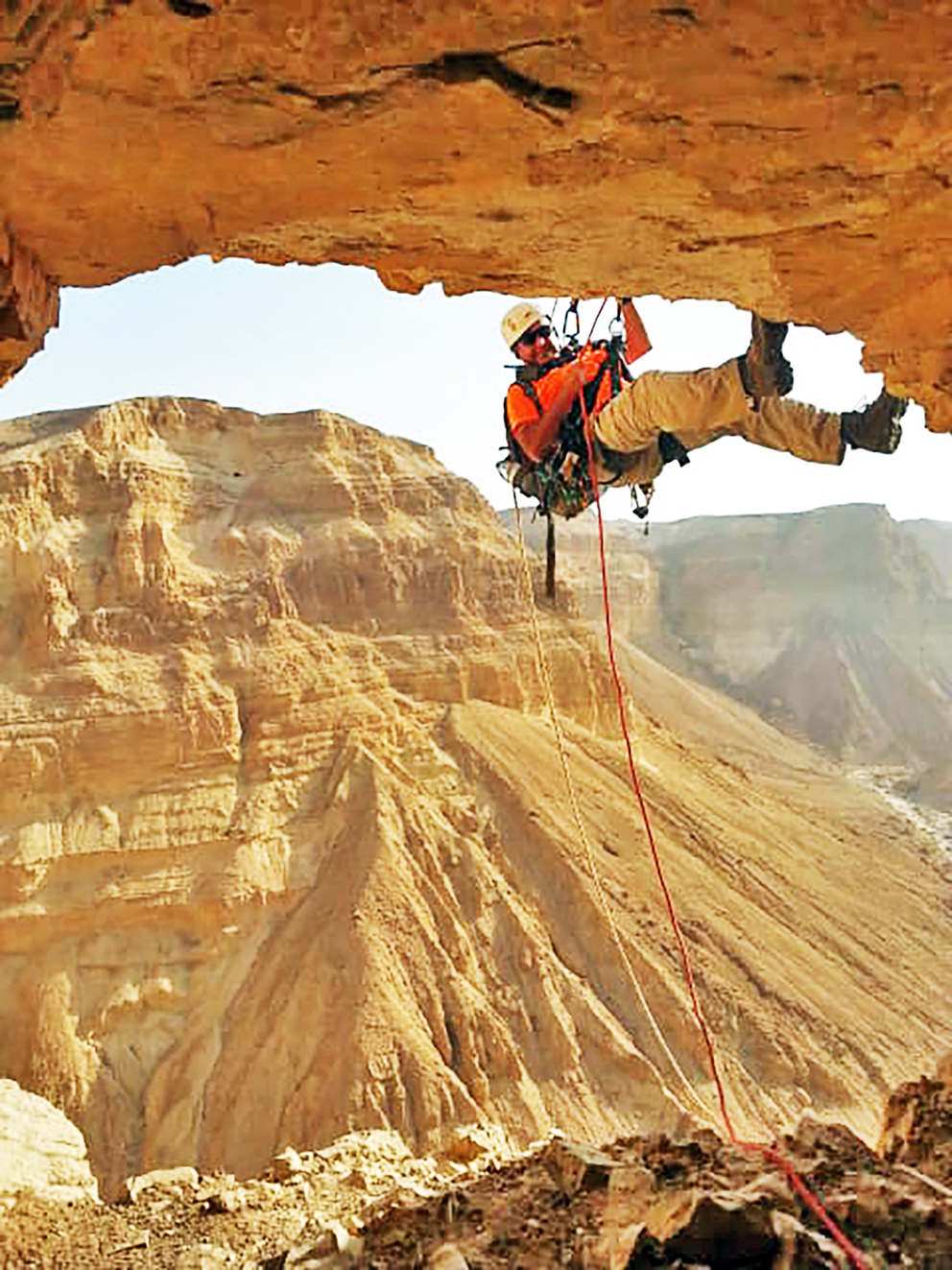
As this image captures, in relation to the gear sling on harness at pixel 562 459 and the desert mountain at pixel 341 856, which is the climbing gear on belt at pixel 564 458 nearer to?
the gear sling on harness at pixel 562 459

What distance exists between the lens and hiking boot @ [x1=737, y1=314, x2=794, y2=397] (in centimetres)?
427

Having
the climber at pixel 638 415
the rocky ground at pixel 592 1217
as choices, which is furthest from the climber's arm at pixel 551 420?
the rocky ground at pixel 592 1217

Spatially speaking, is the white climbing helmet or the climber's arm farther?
the white climbing helmet

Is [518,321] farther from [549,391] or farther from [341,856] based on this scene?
[341,856]

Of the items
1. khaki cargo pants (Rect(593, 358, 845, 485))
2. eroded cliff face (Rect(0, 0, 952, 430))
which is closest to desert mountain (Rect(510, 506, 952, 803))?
khaki cargo pants (Rect(593, 358, 845, 485))

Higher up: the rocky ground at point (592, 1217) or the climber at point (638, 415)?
the climber at point (638, 415)

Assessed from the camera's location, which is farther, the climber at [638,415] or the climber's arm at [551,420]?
the climber's arm at [551,420]

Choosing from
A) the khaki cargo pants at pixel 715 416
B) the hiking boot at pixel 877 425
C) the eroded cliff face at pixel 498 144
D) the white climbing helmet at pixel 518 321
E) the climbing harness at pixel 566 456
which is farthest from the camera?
the white climbing helmet at pixel 518 321

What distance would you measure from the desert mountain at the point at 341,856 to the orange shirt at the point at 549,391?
428 inches

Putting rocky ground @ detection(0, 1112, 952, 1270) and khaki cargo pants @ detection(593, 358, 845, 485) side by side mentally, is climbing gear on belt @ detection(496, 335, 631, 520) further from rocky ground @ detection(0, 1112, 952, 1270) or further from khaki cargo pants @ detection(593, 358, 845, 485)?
rocky ground @ detection(0, 1112, 952, 1270)

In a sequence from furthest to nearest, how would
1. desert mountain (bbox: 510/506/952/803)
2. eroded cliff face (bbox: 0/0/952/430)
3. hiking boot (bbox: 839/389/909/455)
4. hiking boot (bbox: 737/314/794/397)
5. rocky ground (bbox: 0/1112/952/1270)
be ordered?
desert mountain (bbox: 510/506/952/803) → hiking boot (bbox: 839/389/909/455) → hiking boot (bbox: 737/314/794/397) → rocky ground (bbox: 0/1112/952/1270) → eroded cliff face (bbox: 0/0/952/430)

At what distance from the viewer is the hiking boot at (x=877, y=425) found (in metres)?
4.62

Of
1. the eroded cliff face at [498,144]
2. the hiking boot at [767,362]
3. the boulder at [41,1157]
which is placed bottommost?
the boulder at [41,1157]

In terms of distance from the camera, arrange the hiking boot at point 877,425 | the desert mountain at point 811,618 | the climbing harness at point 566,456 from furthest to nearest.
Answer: the desert mountain at point 811,618
the climbing harness at point 566,456
the hiking boot at point 877,425
